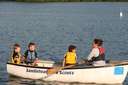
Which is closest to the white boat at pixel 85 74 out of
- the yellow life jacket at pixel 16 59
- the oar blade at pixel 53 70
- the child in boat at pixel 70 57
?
the oar blade at pixel 53 70

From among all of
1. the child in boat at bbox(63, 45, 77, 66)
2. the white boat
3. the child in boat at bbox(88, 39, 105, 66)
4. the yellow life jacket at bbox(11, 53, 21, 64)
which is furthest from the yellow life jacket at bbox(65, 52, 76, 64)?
the yellow life jacket at bbox(11, 53, 21, 64)

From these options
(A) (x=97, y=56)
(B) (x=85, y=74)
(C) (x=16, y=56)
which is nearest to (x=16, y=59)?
(C) (x=16, y=56)

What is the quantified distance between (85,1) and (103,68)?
117897 mm

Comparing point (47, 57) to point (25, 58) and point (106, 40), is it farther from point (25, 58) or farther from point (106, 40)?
point (106, 40)

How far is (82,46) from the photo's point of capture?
126ft

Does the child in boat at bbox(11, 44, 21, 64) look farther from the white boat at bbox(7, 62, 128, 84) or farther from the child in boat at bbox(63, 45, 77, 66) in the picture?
the child in boat at bbox(63, 45, 77, 66)

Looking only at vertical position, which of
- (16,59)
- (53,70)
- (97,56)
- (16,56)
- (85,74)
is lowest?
(85,74)

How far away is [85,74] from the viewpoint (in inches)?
863

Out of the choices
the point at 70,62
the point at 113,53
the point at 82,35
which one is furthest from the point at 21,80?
the point at 82,35

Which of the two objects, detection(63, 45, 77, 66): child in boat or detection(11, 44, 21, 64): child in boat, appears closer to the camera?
detection(63, 45, 77, 66): child in boat

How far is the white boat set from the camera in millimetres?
21578

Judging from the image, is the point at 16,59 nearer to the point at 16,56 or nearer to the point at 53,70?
the point at 16,56

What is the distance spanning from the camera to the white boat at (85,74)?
21.6 m

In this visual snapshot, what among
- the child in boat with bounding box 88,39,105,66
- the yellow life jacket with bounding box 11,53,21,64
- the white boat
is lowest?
the white boat
